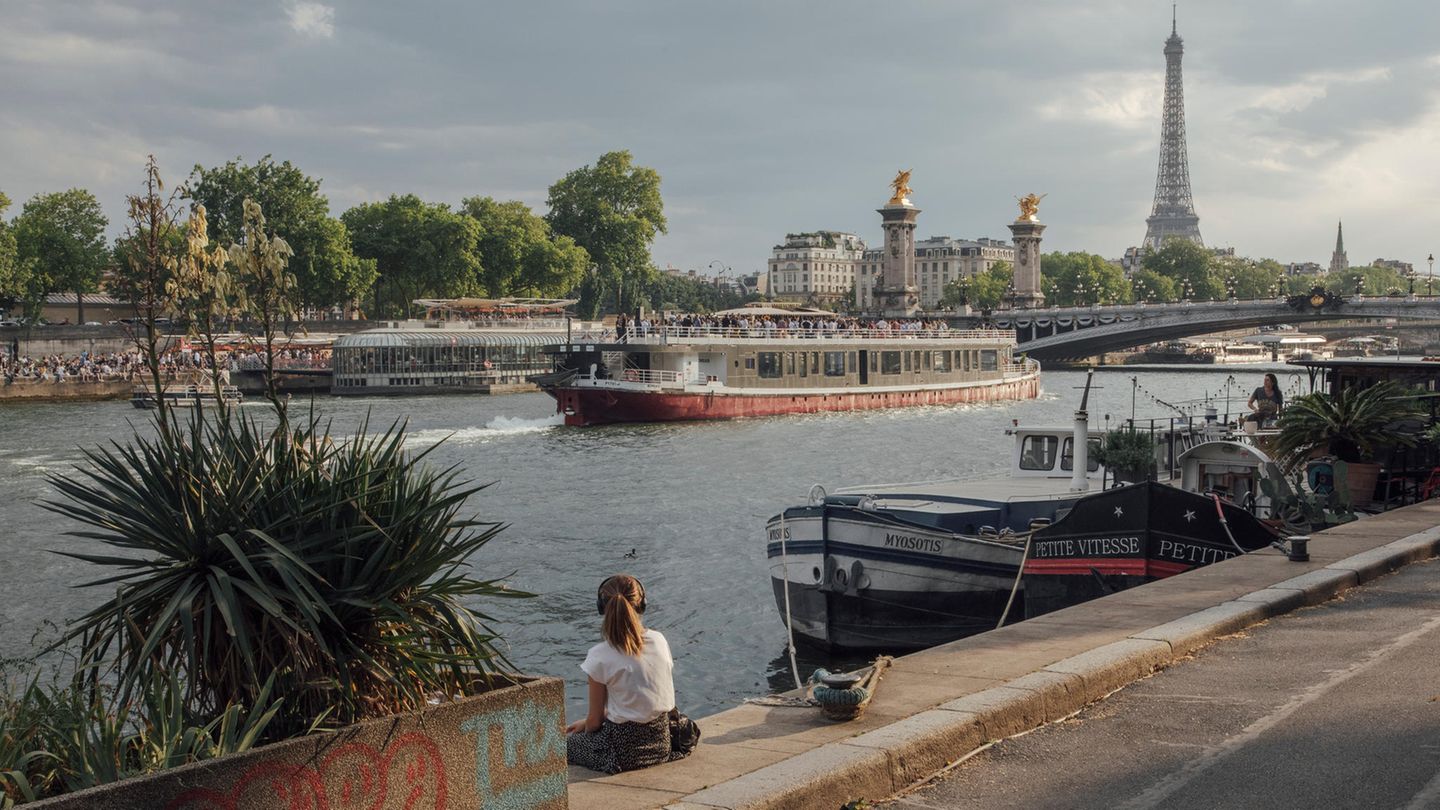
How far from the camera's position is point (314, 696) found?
21.3 ft

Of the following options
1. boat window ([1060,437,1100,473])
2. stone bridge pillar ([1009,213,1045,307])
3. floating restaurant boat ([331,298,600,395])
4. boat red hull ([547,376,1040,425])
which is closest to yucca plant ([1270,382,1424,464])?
boat window ([1060,437,1100,473])

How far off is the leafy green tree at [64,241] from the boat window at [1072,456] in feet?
322

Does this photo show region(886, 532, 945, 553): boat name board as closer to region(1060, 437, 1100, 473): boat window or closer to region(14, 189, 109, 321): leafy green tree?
region(1060, 437, 1100, 473): boat window

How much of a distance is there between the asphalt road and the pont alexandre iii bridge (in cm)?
10787

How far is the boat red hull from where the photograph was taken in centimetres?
6106

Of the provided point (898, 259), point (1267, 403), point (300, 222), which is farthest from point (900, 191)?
point (1267, 403)

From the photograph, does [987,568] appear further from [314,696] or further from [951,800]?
[314,696]

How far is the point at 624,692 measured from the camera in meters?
8.08

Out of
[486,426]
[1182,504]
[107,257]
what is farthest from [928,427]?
[107,257]

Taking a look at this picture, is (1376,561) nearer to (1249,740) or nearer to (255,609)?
(1249,740)

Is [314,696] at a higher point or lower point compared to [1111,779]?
higher

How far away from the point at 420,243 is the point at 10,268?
1241 inches

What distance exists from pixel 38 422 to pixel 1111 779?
212ft

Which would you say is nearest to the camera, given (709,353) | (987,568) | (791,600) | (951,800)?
(951,800)
